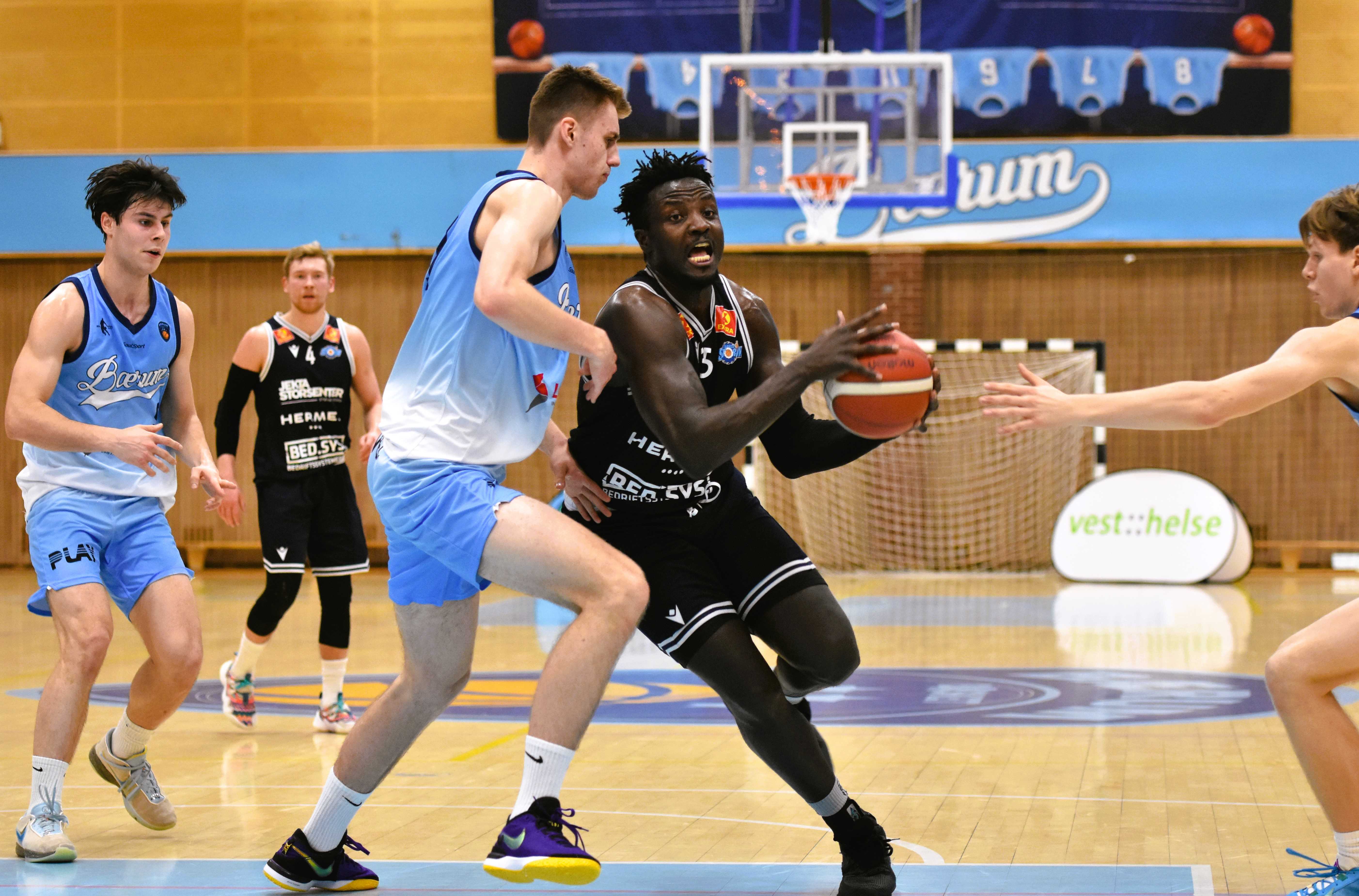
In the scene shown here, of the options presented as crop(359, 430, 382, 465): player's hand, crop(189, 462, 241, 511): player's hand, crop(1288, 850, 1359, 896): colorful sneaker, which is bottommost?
crop(1288, 850, 1359, 896): colorful sneaker

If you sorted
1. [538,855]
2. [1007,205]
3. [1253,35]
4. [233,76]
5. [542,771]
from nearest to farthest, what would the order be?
[538,855]
[542,771]
[1253,35]
[1007,205]
[233,76]

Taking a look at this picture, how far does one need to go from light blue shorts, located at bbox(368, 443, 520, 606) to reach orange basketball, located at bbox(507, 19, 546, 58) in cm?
1262

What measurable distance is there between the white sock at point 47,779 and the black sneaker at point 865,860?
7.68ft

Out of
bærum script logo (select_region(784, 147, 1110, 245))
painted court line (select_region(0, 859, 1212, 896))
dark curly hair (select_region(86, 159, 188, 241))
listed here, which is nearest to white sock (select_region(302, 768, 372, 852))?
painted court line (select_region(0, 859, 1212, 896))

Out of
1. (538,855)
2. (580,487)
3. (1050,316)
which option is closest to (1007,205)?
(1050,316)

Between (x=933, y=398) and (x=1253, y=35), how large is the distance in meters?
12.9

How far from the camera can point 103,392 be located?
14.5 feet

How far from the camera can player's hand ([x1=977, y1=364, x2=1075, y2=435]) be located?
3.36 metres

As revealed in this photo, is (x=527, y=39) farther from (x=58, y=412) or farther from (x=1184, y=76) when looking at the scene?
(x=58, y=412)

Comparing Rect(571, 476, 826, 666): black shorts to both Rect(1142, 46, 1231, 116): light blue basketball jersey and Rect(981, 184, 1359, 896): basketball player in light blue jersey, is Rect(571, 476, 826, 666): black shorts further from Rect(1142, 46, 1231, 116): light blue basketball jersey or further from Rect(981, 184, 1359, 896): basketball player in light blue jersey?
Rect(1142, 46, 1231, 116): light blue basketball jersey

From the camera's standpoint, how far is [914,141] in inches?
489

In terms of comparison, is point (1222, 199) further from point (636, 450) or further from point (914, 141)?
point (636, 450)

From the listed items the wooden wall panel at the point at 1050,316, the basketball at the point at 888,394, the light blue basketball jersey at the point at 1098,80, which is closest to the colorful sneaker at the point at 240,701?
the basketball at the point at 888,394

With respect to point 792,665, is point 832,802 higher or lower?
lower
